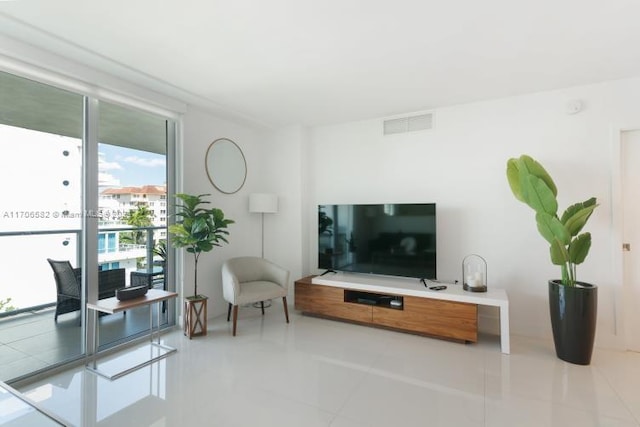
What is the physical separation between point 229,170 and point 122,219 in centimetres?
145

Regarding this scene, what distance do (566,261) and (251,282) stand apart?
330cm

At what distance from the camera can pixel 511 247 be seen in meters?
3.33

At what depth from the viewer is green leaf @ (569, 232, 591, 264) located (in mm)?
2635

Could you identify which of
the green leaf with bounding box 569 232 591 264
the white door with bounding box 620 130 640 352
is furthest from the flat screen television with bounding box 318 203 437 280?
the white door with bounding box 620 130 640 352

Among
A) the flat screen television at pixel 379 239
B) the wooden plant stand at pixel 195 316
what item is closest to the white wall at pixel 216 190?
the wooden plant stand at pixel 195 316

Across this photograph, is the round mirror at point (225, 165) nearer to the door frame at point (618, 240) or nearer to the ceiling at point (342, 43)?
the ceiling at point (342, 43)

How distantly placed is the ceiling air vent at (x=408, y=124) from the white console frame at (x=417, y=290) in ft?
6.12

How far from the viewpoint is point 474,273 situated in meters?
3.38

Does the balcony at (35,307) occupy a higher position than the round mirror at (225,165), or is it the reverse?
the round mirror at (225,165)

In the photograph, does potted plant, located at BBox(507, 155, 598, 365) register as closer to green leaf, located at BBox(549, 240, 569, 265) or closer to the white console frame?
green leaf, located at BBox(549, 240, 569, 265)

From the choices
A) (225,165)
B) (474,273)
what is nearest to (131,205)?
(225,165)

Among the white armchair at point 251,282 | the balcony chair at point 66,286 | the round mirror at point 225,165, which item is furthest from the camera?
the round mirror at point 225,165

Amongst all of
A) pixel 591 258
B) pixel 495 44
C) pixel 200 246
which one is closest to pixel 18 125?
pixel 200 246

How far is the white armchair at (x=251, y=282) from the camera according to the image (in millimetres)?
3340
